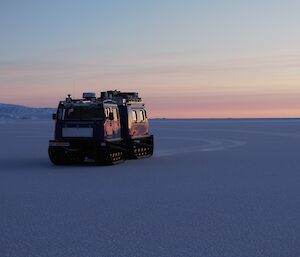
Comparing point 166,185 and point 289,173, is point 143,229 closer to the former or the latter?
point 166,185

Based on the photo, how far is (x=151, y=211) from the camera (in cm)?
1028

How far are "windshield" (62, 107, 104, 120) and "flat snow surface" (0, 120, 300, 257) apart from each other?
1.99 meters

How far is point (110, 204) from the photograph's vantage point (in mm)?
11094

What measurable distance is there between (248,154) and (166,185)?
10.4 m

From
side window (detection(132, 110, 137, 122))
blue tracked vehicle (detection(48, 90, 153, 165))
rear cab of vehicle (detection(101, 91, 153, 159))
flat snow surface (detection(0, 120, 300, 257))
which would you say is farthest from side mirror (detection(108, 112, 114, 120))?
side window (detection(132, 110, 137, 122))

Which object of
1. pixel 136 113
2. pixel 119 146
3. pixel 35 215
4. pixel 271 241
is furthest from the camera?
pixel 136 113

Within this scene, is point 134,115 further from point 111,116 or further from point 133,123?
point 111,116

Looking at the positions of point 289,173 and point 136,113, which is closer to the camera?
point 289,173

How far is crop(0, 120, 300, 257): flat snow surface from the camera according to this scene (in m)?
A: 7.63

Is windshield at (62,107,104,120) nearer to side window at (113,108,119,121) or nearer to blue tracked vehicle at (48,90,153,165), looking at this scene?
blue tracked vehicle at (48,90,153,165)

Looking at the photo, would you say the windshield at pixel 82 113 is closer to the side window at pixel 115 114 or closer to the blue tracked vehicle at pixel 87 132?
the blue tracked vehicle at pixel 87 132

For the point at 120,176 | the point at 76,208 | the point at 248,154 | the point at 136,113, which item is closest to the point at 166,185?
the point at 120,176

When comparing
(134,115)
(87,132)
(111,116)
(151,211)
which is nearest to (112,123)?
(111,116)

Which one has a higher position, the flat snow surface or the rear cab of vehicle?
the rear cab of vehicle
